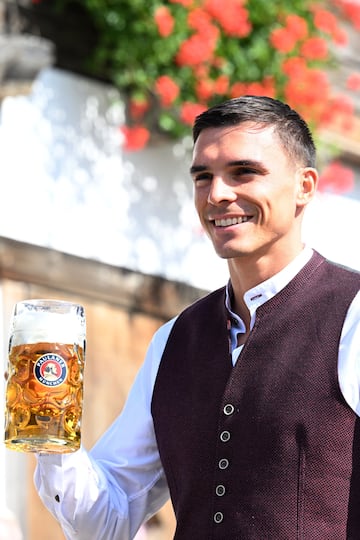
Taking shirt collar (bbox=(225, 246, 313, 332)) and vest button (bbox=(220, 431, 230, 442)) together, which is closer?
vest button (bbox=(220, 431, 230, 442))

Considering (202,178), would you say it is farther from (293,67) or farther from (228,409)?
(293,67)

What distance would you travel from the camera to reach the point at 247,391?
2.47 metres

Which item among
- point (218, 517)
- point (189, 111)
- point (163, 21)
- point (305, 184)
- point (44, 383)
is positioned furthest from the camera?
point (189, 111)

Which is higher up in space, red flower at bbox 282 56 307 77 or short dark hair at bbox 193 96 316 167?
red flower at bbox 282 56 307 77

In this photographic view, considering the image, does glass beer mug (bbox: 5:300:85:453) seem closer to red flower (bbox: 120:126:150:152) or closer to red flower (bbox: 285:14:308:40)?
red flower (bbox: 120:126:150:152)

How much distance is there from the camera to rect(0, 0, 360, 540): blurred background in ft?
17.3

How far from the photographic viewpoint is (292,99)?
5.84 m

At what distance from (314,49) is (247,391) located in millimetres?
3729

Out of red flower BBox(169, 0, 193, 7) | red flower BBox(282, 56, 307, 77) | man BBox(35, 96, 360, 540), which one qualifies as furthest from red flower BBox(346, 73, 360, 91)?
man BBox(35, 96, 360, 540)

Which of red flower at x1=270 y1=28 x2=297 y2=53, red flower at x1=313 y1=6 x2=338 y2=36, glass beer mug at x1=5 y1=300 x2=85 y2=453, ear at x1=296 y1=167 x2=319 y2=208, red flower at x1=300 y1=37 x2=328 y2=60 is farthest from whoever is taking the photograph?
red flower at x1=313 y1=6 x2=338 y2=36

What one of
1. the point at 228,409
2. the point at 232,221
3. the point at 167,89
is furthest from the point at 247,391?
the point at 167,89

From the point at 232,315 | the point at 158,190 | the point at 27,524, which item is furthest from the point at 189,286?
the point at 232,315

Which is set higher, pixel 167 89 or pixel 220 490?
pixel 167 89

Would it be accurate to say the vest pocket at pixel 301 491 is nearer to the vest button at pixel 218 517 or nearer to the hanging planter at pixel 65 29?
the vest button at pixel 218 517
